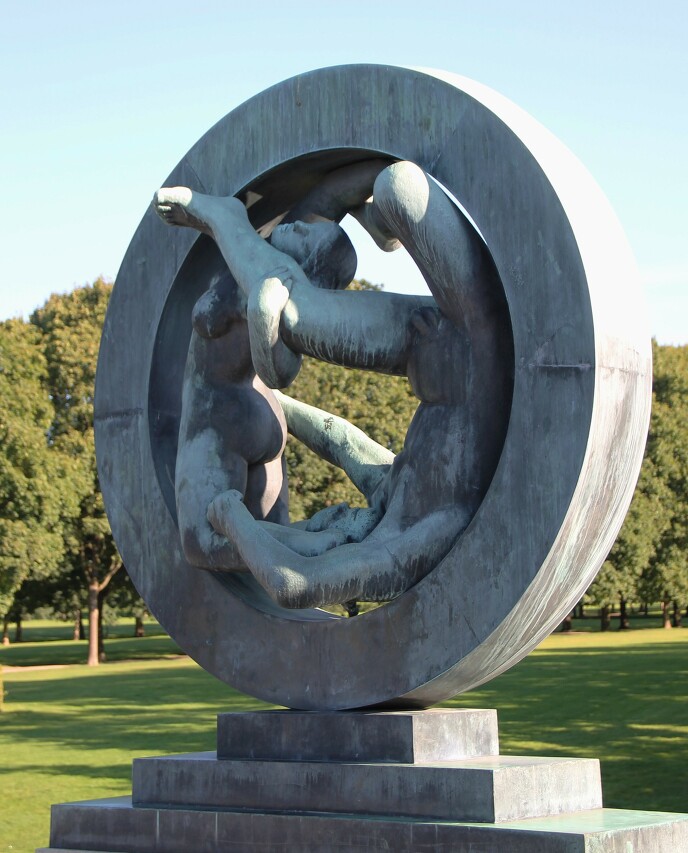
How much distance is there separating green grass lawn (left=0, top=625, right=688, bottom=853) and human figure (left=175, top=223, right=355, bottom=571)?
5941mm

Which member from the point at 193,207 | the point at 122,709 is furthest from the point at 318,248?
the point at 122,709

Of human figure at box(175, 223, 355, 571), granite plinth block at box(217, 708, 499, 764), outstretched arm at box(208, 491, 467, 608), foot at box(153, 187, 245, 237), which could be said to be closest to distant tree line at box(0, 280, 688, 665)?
human figure at box(175, 223, 355, 571)

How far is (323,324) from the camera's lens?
5.78 m

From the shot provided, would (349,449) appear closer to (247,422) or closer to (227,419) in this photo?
(247,422)

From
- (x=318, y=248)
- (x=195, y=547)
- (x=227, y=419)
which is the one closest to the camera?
(x=318, y=248)

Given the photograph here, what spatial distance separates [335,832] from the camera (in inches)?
210

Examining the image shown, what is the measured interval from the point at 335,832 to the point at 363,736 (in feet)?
1.60

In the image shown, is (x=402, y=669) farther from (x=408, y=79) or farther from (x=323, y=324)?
(x=408, y=79)

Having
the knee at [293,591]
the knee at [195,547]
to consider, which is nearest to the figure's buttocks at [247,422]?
the knee at [195,547]

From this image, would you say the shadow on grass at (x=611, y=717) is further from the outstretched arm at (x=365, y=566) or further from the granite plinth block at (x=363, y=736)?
the outstretched arm at (x=365, y=566)

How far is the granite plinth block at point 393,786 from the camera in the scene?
519cm

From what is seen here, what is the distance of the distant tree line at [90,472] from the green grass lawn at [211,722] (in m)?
3.89

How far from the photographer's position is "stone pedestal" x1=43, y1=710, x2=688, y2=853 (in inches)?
200

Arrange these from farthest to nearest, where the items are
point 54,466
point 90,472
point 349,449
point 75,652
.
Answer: point 75,652
point 90,472
point 54,466
point 349,449
